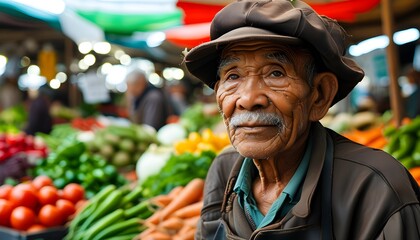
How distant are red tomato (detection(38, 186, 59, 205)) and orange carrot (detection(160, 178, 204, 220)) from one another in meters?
0.97

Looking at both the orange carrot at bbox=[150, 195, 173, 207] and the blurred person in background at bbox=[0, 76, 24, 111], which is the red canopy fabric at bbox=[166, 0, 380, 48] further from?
the blurred person in background at bbox=[0, 76, 24, 111]

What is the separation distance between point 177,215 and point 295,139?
5.47 feet

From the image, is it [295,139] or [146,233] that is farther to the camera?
[146,233]

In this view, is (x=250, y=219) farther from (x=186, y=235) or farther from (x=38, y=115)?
(x=38, y=115)

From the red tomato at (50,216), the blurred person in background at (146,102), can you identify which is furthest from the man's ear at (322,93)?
the blurred person in background at (146,102)

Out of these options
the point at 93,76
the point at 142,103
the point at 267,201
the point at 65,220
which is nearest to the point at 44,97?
the point at 93,76

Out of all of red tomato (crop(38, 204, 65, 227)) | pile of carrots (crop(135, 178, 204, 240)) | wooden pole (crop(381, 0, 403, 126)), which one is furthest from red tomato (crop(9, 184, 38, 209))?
wooden pole (crop(381, 0, 403, 126))

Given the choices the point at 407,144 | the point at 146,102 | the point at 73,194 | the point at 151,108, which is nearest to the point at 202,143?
the point at 73,194

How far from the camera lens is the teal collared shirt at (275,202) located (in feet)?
5.62

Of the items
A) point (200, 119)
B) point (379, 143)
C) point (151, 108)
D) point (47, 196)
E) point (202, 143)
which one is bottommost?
point (379, 143)

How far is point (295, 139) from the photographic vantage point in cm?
171

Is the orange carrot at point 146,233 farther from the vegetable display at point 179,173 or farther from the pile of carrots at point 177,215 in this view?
the vegetable display at point 179,173

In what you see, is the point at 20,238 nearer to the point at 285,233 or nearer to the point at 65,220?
the point at 65,220

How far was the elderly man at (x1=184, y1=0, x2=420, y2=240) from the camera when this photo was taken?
1.56 metres
